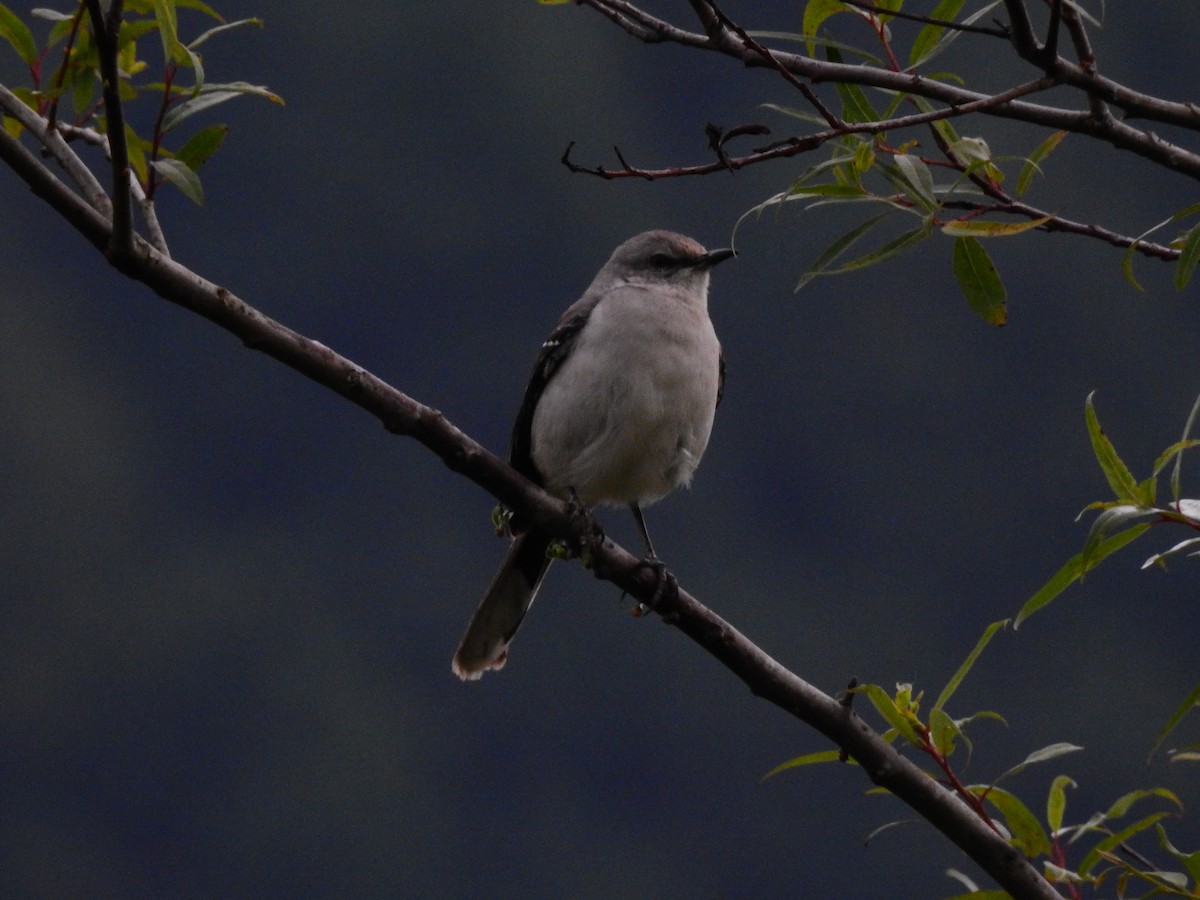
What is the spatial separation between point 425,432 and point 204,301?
0.37m

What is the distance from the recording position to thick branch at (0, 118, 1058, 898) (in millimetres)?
1685

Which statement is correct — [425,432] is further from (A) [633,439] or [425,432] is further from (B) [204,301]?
(A) [633,439]

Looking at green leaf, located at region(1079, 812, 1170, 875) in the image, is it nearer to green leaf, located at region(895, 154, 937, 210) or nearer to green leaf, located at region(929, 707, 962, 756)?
green leaf, located at region(929, 707, 962, 756)

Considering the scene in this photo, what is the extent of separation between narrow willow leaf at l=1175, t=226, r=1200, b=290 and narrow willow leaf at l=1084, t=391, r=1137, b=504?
18 cm

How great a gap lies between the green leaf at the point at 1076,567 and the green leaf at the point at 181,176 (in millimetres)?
1256

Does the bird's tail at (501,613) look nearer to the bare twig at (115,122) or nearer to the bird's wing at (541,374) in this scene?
the bird's wing at (541,374)

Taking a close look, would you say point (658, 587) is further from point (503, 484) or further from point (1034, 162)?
point (1034, 162)

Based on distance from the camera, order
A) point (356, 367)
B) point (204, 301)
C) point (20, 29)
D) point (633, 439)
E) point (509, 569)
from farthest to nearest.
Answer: point (509, 569)
point (633, 439)
point (20, 29)
point (356, 367)
point (204, 301)

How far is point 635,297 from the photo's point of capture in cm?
339

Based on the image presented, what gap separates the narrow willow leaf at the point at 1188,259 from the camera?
5.35 feet

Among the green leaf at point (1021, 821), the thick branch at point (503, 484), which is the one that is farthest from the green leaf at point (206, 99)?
the green leaf at point (1021, 821)

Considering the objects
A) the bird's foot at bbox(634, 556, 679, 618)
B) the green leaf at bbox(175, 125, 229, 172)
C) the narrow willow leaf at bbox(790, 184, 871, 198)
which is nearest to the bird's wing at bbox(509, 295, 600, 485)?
the bird's foot at bbox(634, 556, 679, 618)

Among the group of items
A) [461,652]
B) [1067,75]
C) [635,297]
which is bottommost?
[461,652]

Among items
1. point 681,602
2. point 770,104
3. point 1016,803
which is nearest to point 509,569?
point 681,602
